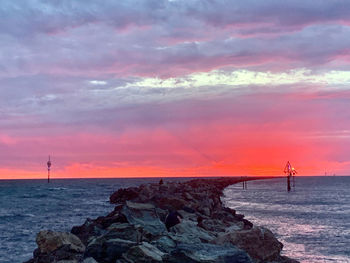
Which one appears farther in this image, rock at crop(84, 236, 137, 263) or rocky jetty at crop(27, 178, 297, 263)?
rock at crop(84, 236, 137, 263)

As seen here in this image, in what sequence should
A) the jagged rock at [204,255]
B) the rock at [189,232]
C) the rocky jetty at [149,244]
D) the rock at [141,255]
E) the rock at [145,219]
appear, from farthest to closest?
1. the rock at [145,219]
2. the rock at [189,232]
3. the rocky jetty at [149,244]
4. the rock at [141,255]
5. the jagged rock at [204,255]

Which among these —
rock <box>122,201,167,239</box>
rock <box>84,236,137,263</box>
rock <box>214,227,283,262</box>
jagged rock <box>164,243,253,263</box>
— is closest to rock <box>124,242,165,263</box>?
jagged rock <box>164,243,253,263</box>

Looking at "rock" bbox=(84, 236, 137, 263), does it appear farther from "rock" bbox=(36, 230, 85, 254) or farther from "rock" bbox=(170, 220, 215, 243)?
"rock" bbox=(170, 220, 215, 243)

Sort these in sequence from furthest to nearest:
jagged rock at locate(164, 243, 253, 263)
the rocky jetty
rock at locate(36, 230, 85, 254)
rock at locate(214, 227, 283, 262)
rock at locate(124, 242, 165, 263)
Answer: rock at locate(214, 227, 283, 262)
rock at locate(36, 230, 85, 254)
the rocky jetty
rock at locate(124, 242, 165, 263)
jagged rock at locate(164, 243, 253, 263)

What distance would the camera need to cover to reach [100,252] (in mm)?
14961

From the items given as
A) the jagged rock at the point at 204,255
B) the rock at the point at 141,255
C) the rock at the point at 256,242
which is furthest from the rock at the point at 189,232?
the rock at the point at 141,255

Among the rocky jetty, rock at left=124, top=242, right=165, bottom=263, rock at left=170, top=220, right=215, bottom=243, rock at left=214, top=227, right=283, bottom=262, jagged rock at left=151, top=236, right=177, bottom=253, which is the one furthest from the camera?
rock at left=170, top=220, right=215, bottom=243

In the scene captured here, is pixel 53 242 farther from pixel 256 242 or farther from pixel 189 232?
pixel 256 242

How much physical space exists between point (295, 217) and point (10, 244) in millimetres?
26213

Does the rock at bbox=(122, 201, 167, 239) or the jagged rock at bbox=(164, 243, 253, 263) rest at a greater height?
the rock at bbox=(122, 201, 167, 239)

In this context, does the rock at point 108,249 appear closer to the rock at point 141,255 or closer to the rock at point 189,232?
the rock at point 141,255

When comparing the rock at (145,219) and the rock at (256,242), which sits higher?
the rock at (145,219)

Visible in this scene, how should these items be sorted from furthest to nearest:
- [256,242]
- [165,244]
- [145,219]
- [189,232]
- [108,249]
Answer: [145,219] < [189,232] < [256,242] < [165,244] < [108,249]

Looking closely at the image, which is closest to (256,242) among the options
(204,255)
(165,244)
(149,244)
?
(165,244)
